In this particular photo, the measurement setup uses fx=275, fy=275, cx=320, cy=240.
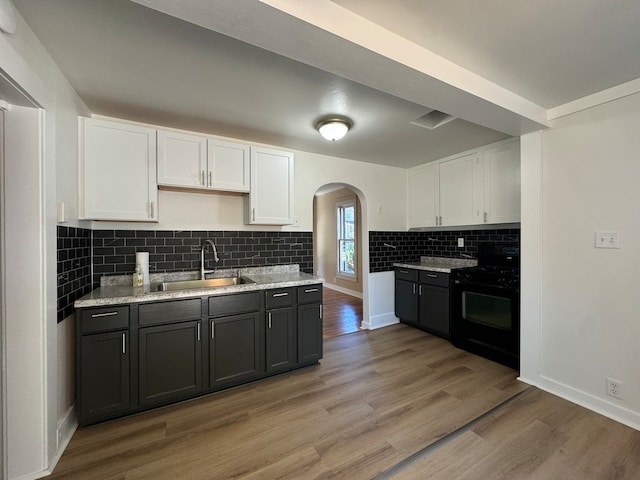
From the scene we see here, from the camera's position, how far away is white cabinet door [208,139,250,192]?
260 cm

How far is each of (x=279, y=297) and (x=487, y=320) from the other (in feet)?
7.25

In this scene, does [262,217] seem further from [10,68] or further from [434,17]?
[434,17]

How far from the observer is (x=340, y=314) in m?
4.66

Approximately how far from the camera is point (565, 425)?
192cm

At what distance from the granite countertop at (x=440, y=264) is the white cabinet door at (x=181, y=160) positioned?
2.81 metres

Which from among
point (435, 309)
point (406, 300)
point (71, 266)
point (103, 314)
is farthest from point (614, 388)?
point (71, 266)

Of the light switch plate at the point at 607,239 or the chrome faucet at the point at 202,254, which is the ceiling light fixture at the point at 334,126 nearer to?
the chrome faucet at the point at 202,254

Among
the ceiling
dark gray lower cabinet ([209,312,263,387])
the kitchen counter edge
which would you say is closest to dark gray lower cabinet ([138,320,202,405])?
dark gray lower cabinet ([209,312,263,387])

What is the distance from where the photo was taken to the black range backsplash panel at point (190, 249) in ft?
7.98

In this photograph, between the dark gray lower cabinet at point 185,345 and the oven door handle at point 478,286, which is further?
the oven door handle at point 478,286

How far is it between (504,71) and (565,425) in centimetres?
244

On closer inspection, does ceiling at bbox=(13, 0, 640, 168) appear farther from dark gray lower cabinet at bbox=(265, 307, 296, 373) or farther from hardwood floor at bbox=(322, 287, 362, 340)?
hardwood floor at bbox=(322, 287, 362, 340)

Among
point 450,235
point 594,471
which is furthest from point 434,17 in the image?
point 450,235

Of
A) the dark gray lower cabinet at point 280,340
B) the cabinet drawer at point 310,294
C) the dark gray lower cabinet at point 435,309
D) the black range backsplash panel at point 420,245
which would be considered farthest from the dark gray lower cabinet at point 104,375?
the dark gray lower cabinet at point 435,309
